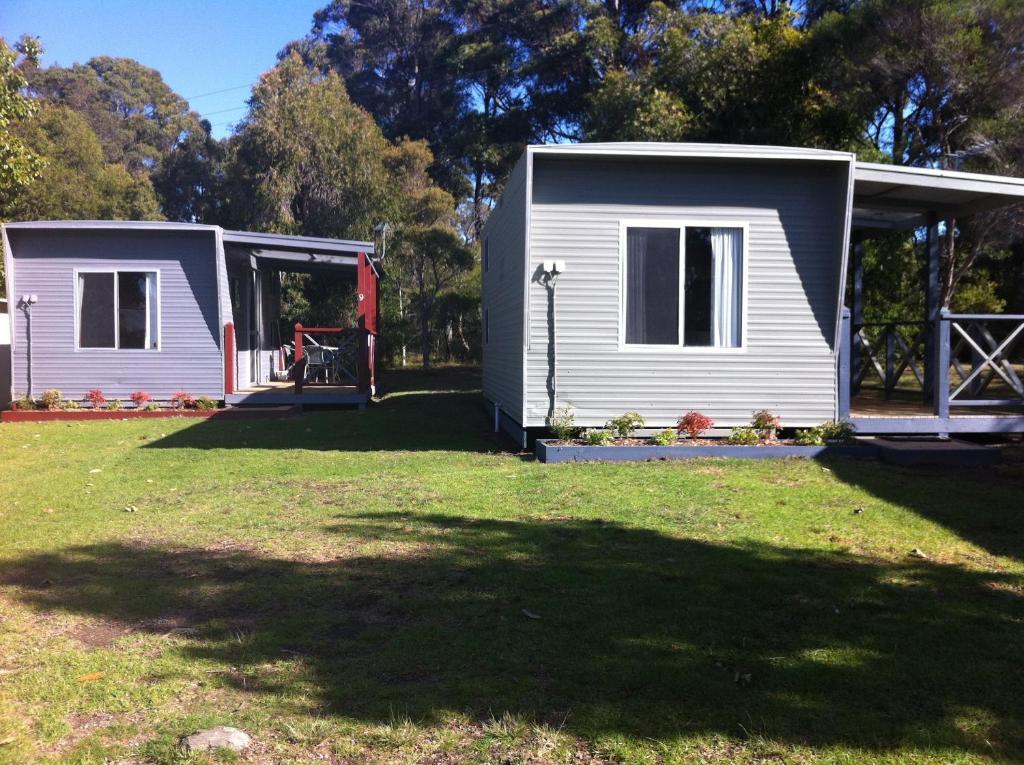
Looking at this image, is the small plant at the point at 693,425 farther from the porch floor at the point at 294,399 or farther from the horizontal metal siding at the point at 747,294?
the porch floor at the point at 294,399

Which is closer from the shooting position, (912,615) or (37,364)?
(912,615)

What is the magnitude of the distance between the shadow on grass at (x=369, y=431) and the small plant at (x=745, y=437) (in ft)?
8.19

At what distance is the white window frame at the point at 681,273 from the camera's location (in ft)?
29.6

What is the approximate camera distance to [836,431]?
8977 millimetres

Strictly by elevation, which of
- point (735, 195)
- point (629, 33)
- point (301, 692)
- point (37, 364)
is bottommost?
point (301, 692)

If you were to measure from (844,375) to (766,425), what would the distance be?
3.35ft

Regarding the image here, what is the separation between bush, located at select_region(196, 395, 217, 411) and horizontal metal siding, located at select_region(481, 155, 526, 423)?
438 cm

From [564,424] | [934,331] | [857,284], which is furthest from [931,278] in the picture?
[564,424]

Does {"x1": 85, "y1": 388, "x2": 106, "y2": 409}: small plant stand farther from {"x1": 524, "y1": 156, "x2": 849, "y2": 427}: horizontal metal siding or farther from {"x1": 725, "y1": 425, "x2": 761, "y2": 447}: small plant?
{"x1": 725, "y1": 425, "x2": 761, "y2": 447}: small plant

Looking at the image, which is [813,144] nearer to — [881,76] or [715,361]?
[881,76]

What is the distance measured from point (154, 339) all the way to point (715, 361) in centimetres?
915

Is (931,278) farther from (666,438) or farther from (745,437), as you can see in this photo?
(666,438)

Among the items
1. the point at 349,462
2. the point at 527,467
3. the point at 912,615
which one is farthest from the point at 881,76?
the point at 912,615

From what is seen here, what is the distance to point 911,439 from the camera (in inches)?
364
